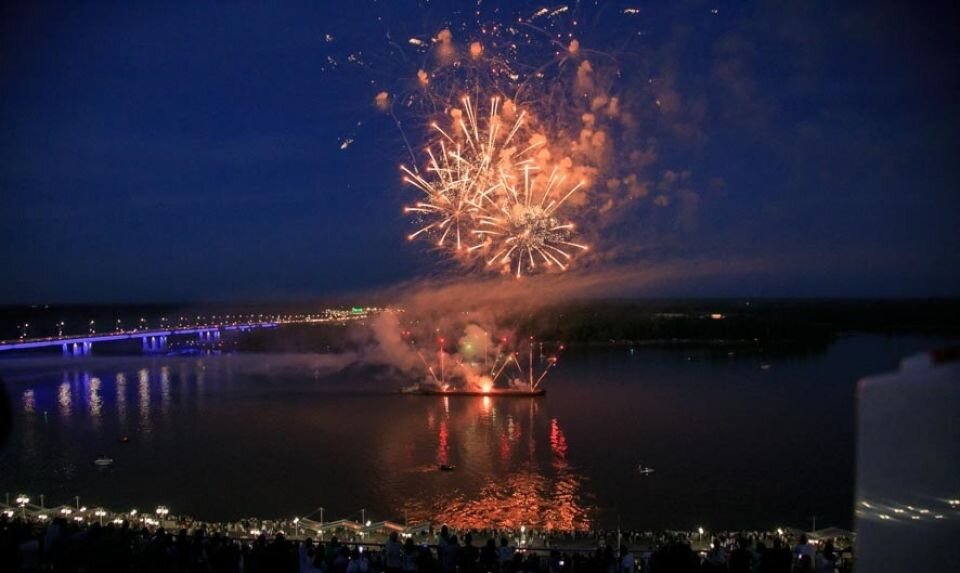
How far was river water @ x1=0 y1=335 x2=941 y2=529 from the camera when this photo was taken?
948 cm

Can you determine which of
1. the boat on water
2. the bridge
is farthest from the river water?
the bridge

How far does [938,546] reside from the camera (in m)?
0.92

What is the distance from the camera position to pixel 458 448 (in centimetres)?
1338

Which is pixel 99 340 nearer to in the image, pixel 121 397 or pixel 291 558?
pixel 121 397

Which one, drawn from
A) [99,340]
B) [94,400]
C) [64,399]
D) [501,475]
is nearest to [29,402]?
[64,399]

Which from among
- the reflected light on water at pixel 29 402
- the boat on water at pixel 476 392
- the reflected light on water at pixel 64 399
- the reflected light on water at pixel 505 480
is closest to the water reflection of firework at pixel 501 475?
the reflected light on water at pixel 505 480

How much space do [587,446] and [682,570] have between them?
406 inches

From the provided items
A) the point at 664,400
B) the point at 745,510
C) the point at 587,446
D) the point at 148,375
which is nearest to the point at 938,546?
the point at 745,510

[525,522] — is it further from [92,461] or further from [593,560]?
[92,461]

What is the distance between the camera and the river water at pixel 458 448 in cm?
948

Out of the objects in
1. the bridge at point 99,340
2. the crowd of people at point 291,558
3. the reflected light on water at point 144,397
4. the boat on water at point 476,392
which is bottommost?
the boat on water at point 476,392

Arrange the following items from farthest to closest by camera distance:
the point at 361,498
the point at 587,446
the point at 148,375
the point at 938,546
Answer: the point at 148,375 → the point at 587,446 → the point at 361,498 → the point at 938,546

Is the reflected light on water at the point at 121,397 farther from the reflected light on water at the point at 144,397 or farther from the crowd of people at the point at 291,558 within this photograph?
the crowd of people at the point at 291,558

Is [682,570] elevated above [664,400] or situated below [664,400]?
above
